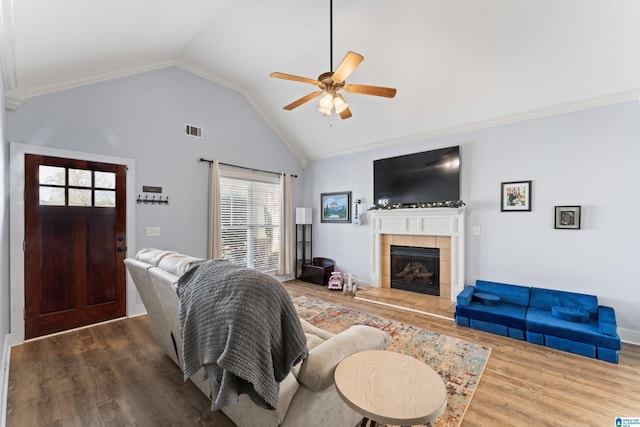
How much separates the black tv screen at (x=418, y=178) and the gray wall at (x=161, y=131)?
2480 mm

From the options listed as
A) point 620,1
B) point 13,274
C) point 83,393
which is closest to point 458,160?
point 620,1

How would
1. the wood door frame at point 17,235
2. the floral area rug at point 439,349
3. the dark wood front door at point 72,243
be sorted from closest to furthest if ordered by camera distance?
the floral area rug at point 439,349
the wood door frame at point 17,235
the dark wood front door at point 72,243

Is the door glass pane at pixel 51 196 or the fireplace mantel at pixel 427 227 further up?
the door glass pane at pixel 51 196

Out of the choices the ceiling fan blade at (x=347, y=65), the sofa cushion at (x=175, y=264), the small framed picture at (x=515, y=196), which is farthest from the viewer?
the small framed picture at (x=515, y=196)

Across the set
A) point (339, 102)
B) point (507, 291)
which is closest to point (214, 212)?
point (339, 102)

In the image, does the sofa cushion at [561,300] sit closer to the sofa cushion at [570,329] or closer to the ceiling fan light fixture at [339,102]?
the sofa cushion at [570,329]

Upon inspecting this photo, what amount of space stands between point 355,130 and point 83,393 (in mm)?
4812

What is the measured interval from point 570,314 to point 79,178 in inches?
232

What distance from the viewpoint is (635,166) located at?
2.99 metres

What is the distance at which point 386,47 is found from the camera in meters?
3.48

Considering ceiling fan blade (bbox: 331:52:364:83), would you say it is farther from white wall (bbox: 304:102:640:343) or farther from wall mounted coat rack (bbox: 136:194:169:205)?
wall mounted coat rack (bbox: 136:194:169:205)

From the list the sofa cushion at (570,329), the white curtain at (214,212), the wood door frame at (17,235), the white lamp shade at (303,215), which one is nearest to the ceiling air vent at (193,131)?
the white curtain at (214,212)

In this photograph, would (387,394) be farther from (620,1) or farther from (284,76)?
(620,1)

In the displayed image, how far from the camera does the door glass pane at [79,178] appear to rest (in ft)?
10.6
